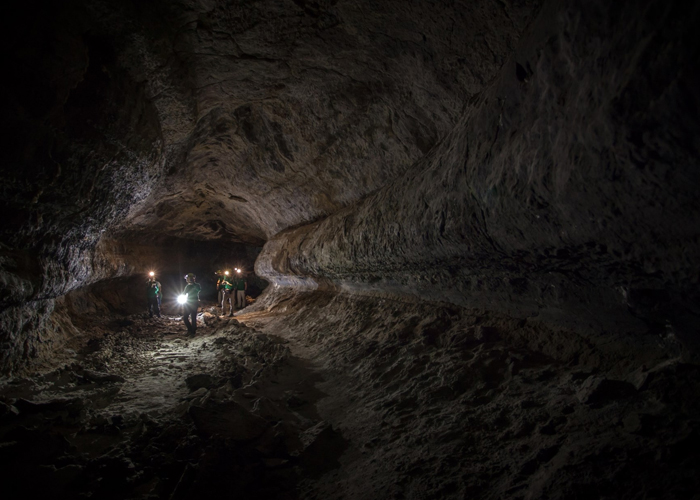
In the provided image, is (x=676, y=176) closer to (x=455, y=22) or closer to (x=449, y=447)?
(x=449, y=447)

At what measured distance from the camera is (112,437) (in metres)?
2.43

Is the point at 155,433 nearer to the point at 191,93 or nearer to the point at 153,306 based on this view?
the point at 191,93

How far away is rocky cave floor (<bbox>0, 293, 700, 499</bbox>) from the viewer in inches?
58.4

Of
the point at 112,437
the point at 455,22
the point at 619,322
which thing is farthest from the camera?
the point at 455,22

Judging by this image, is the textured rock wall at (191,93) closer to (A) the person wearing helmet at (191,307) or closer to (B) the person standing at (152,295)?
(A) the person wearing helmet at (191,307)

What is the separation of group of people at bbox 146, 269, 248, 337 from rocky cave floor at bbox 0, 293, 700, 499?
3.10m

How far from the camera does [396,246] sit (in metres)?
3.89

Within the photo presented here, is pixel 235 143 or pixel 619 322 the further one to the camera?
pixel 235 143

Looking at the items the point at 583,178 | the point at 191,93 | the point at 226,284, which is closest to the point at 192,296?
the point at 226,284

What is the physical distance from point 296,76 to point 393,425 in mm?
4068

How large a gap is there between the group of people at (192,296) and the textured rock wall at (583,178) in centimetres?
577

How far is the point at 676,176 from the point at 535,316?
5.66 feet

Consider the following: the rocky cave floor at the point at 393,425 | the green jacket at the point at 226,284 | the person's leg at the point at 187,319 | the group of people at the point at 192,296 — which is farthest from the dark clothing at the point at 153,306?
the rocky cave floor at the point at 393,425

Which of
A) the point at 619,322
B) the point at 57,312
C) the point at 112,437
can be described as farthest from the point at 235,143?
the point at 619,322
